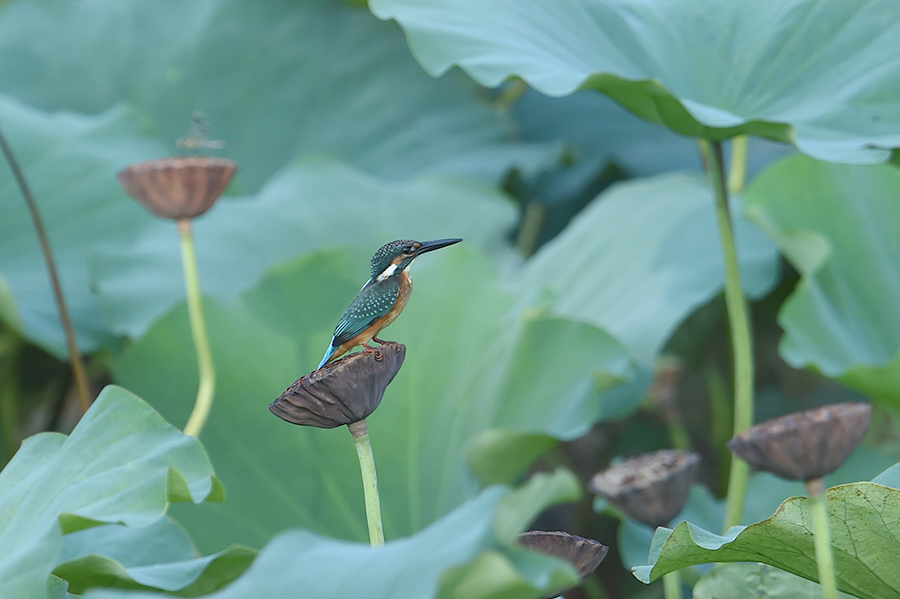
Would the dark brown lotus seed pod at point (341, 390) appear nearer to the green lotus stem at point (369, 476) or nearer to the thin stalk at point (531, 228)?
the green lotus stem at point (369, 476)

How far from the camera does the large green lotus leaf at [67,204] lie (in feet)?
4.16

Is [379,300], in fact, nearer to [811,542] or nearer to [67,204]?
[811,542]

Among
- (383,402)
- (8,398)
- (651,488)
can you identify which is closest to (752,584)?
(651,488)

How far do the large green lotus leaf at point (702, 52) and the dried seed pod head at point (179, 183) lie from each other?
0.75 ft

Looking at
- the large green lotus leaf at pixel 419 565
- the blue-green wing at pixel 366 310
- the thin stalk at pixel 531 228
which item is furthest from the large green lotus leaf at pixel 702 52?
the thin stalk at pixel 531 228

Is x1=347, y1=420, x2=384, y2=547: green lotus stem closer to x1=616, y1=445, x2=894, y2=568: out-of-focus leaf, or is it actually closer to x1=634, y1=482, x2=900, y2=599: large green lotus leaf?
x1=634, y1=482, x2=900, y2=599: large green lotus leaf

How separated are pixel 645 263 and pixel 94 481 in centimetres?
81

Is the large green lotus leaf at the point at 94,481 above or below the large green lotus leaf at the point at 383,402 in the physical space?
above

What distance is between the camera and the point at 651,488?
707 millimetres

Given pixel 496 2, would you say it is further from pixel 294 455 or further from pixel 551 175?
pixel 551 175

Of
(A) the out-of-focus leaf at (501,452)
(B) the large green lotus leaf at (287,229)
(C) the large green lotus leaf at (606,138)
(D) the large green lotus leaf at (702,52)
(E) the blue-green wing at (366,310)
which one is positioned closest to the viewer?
(E) the blue-green wing at (366,310)

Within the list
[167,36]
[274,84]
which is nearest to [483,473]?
[274,84]

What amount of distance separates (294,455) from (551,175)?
2.87 feet

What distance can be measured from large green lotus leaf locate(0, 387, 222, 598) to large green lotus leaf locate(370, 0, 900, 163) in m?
0.41
